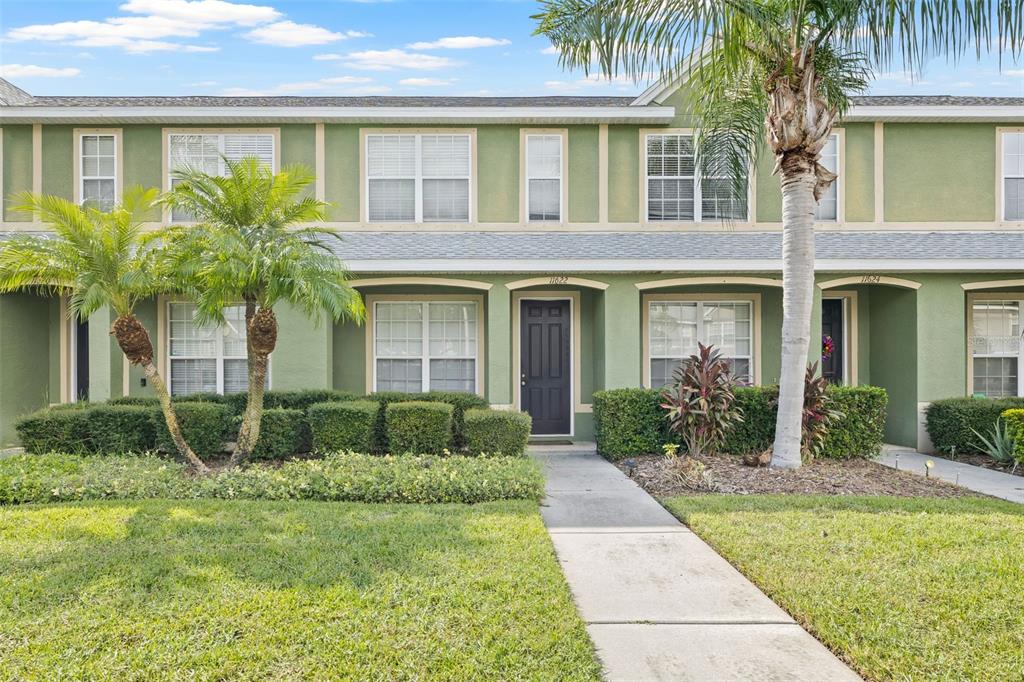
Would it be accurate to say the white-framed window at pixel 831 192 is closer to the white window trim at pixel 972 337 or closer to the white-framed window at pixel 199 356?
the white window trim at pixel 972 337

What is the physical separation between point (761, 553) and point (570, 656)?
8.07ft

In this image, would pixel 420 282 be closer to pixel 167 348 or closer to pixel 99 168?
pixel 167 348

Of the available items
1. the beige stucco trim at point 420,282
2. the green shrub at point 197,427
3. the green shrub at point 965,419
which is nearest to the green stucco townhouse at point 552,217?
the beige stucco trim at point 420,282

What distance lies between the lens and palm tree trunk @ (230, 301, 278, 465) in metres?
7.98

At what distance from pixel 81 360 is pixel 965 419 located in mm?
16111

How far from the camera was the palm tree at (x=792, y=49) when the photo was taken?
7191mm

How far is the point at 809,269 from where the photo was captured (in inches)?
324

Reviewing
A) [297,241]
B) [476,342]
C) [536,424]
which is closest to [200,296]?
[297,241]

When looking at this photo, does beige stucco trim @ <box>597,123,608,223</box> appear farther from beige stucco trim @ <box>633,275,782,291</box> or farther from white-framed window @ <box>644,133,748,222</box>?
beige stucco trim @ <box>633,275,782,291</box>

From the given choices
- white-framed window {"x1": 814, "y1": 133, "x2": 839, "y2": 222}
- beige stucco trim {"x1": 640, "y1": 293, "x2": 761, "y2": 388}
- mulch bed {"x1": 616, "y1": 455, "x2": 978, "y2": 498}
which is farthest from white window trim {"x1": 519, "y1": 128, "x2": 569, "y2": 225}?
mulch bed {"x1": 616, "y1": 455, "x2": 978, "y2": 498}

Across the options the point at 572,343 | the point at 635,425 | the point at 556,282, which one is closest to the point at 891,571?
the point at 635,425

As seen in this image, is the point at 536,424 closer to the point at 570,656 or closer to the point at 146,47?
the point at 570,656

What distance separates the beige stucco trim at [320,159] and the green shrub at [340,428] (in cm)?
474

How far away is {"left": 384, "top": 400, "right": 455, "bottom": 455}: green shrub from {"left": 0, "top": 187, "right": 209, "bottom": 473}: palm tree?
2.58 metres
